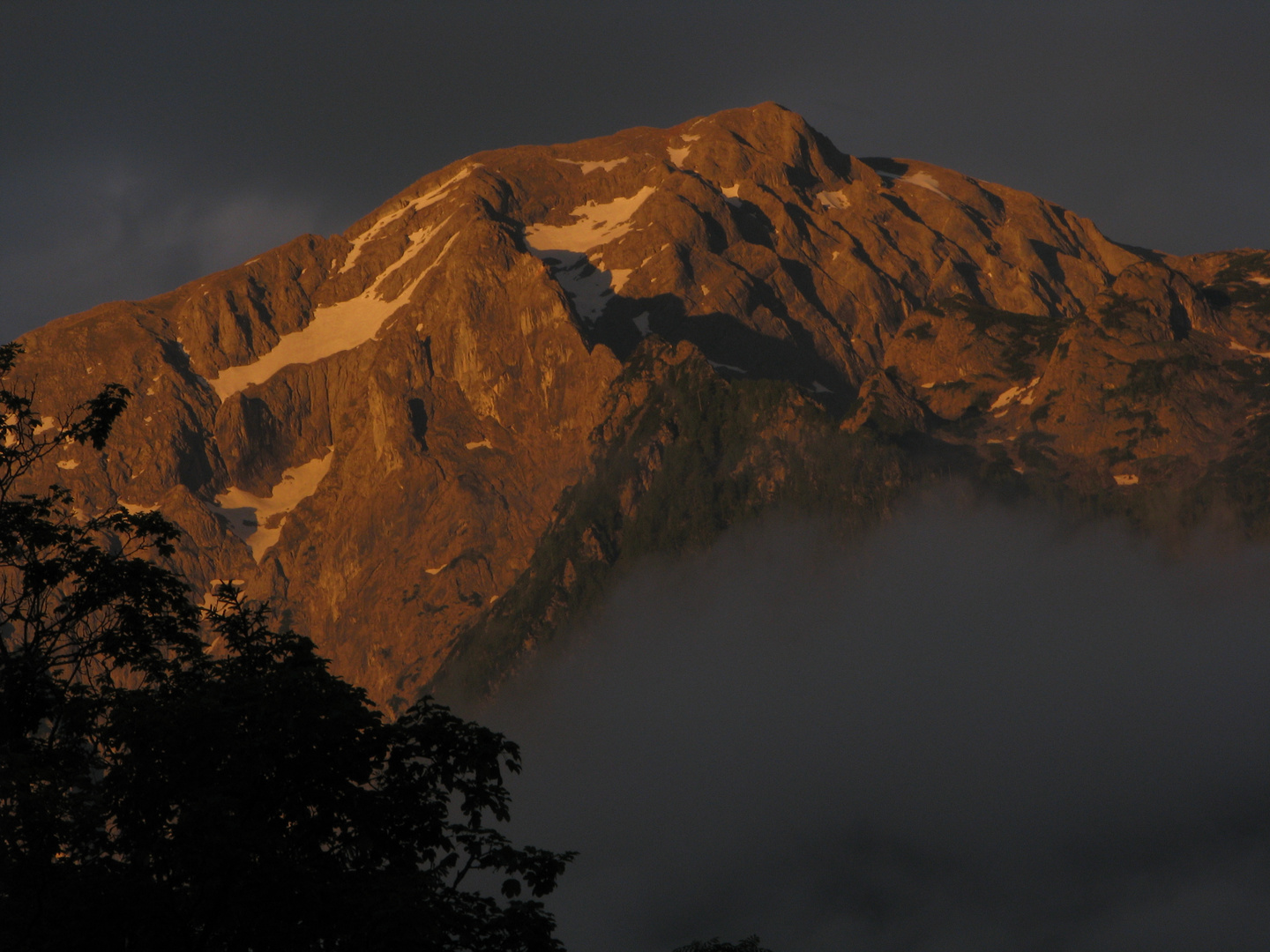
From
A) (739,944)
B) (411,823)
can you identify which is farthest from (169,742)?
(739,944)

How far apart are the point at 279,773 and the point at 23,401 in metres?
15.7

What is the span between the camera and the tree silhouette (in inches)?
1486

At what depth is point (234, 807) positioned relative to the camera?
38844mm

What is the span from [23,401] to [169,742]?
45.9 feet

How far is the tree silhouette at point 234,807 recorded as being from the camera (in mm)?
37750

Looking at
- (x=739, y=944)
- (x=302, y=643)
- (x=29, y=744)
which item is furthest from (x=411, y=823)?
(x=739, y=944)

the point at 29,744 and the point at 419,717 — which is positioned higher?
the point at 419,717

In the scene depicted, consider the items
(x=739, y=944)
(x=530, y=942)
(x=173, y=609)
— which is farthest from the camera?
(x=739, y=944)

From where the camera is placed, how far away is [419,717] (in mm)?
43250

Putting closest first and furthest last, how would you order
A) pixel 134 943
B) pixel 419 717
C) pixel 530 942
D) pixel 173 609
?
pixel 134 943 < pixel 530 942 < pixel 419 717 < pixel 173 609

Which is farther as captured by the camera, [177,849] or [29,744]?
[29,744]

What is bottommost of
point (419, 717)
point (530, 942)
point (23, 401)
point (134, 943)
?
point (134, 943)

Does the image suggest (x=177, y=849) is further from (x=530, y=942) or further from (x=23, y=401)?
(x=23, y=401)

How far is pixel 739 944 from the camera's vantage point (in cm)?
5325
